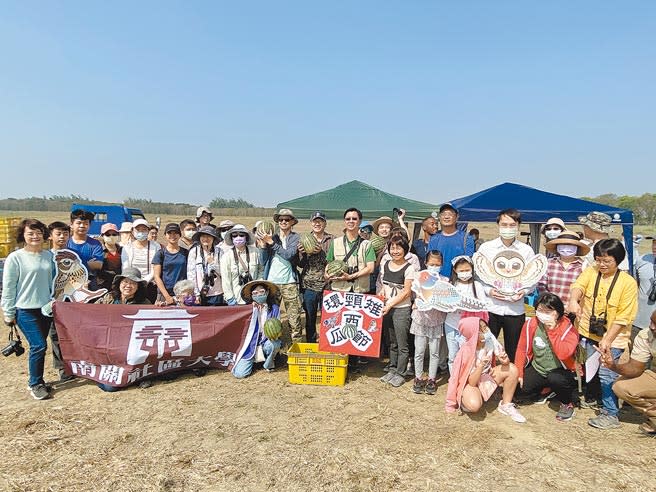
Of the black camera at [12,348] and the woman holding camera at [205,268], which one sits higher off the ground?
the woman holding camera at [205,268]

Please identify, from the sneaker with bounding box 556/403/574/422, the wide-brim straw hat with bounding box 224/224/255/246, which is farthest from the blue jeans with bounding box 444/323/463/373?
the wide-brim straw hat with bounding box 224/224/255/246

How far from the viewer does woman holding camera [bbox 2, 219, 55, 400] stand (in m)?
4.05

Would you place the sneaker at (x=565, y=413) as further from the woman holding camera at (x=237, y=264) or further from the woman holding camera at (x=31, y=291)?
the woman holding camera at (x=31, y=291)

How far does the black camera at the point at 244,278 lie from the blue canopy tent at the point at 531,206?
17.5ft

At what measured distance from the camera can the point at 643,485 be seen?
2889mm

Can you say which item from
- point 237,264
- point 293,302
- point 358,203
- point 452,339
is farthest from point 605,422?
point 358,203

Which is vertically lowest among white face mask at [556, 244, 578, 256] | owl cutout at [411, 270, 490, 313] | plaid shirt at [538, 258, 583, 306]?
owl cutout at [411, 270, 490, 313]

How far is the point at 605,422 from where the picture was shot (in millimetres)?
3699

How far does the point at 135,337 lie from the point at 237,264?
4.80 feet

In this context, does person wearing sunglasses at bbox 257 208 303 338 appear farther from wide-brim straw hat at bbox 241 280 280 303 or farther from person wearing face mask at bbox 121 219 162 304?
person wearing face mask at bbox 121 219 162 304

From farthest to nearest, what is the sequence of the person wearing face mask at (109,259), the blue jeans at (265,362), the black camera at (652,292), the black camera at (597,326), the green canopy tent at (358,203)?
the green canopy tent at (358,203)
the black camera at (652,292)
the person wearing face mask at (109,259)
the blue jeans at (265,362)
the black camera at (597,326)

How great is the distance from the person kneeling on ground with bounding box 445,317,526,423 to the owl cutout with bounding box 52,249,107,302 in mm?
4301

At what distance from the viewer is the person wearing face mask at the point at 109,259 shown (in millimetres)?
5168

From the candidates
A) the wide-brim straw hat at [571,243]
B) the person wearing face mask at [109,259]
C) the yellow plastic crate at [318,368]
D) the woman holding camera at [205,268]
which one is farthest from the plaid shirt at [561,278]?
the person wearing face mask at [109,259]
